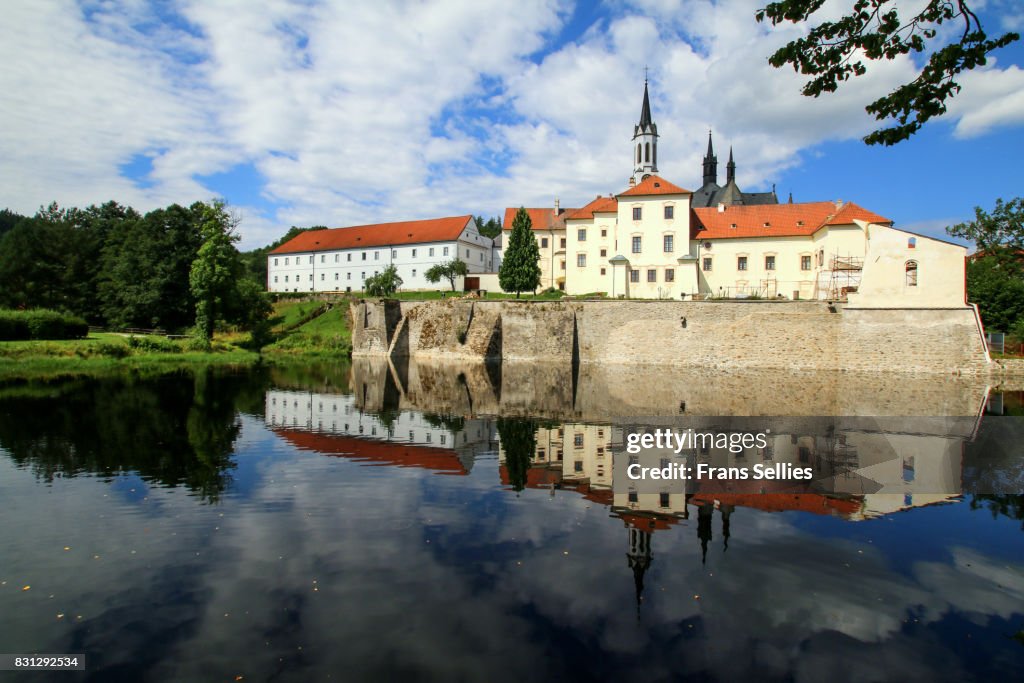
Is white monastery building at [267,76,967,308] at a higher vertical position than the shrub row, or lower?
higher

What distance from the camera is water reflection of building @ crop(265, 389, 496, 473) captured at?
12695 mm

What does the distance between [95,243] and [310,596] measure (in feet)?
205

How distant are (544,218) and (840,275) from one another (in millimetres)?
25370

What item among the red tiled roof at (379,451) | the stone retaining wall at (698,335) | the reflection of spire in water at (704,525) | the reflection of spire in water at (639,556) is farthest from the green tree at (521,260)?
the reflection of spire in water at (639,556)

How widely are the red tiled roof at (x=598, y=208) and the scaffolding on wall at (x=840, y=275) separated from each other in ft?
52.9

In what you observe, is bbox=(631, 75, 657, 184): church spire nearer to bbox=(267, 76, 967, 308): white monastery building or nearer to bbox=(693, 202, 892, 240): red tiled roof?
bbox=(267, 76, 967, 308): white monastery building

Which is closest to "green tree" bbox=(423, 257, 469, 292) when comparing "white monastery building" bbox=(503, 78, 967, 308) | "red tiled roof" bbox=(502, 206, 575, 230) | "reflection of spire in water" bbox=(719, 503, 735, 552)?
"red tiled roof" bbox=(502, 206, 575, 230)

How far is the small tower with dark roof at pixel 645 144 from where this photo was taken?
52406 mm

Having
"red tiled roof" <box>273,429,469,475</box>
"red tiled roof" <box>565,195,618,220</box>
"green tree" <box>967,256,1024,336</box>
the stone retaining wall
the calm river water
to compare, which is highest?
"red tiled roof" <box>565,195,618,220</box>

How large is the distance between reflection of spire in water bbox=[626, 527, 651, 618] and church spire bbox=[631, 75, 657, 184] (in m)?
49.1

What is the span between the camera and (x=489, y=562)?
7.00 metres

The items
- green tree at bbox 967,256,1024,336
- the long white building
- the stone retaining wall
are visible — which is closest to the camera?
the stone retaining wall

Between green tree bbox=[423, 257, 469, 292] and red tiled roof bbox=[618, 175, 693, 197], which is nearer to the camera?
red tiled roof bbox=[618, 175, 693, 197]

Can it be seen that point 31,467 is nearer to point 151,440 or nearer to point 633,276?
point 151,440
